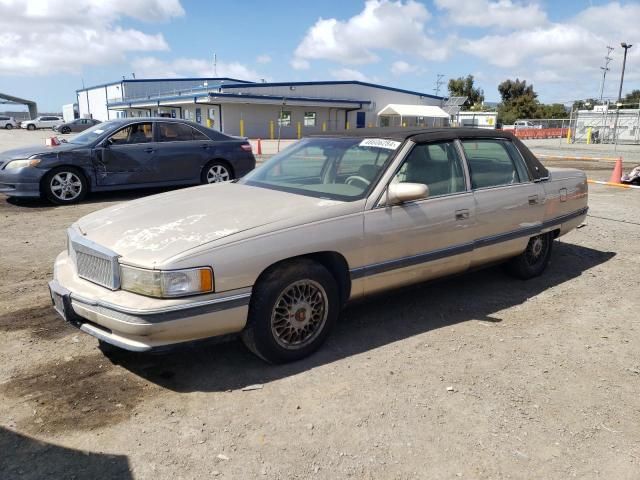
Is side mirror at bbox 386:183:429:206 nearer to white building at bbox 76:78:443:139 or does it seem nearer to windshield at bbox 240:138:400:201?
windshield at bbox 240:138:400:201

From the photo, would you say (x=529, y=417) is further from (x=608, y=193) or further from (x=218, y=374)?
(x=608, y=193)

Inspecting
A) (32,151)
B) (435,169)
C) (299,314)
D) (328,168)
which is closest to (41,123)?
(32,151)

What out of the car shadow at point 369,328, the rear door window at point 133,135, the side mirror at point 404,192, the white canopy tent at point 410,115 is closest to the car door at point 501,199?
the car shadow at point 369,328

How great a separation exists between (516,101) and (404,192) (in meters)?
85.4

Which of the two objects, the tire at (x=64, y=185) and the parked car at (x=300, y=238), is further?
the tire at (x=64, y=185)

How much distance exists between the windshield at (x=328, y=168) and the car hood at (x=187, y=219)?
21cm

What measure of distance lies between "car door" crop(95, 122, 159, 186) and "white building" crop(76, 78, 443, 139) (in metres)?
26.3

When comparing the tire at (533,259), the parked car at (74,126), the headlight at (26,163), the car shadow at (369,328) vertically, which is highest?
the parked car at (74,126)

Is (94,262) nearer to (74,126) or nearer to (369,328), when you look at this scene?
(369,328)

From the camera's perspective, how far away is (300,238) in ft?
10.9

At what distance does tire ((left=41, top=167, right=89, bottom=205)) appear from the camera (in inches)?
342

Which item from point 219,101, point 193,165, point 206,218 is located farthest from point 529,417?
point 219,101

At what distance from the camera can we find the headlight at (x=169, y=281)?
9.61 ft

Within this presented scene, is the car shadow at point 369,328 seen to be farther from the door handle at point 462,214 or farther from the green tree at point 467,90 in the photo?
the green tree at point 467,90
